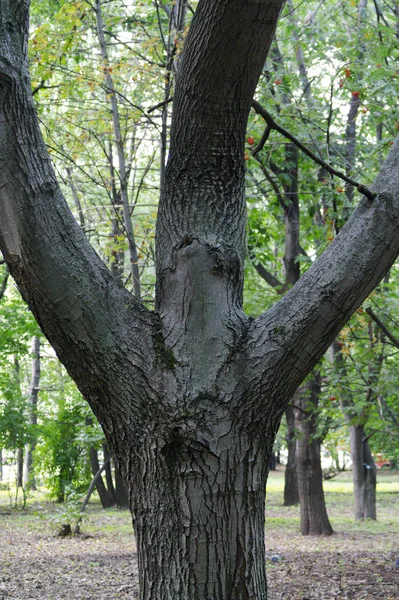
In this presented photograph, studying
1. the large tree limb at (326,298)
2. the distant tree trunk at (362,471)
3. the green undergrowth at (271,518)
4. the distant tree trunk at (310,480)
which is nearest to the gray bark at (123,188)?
the large tree limb at (326,298)

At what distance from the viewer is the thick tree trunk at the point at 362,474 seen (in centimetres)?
1338

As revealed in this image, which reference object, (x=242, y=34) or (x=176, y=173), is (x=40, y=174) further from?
(x=242, y=34)

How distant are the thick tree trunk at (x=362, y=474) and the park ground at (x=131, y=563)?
0.71 m

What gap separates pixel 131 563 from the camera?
7.53 m

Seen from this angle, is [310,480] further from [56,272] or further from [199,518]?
[56,272]

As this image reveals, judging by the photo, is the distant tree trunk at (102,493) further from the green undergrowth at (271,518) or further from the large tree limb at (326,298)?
the large tree limb at (326,298)

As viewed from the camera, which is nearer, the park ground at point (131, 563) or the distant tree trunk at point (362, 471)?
the park ground at point (131, 563)

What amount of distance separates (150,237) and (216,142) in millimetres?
5206

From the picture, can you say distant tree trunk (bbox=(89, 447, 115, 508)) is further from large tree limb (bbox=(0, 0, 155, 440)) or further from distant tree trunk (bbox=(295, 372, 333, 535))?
large tree limb (bbox=(0, 0, 155, 440))

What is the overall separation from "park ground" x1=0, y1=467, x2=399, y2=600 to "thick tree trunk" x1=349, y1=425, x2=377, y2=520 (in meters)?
0.71

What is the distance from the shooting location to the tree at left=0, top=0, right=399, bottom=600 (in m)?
2.53

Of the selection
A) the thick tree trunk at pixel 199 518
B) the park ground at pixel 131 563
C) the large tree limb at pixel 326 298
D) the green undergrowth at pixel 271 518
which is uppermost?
the large tree limb at pixel 326 298

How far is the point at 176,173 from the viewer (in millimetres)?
3037

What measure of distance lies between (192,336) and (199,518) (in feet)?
2.39
